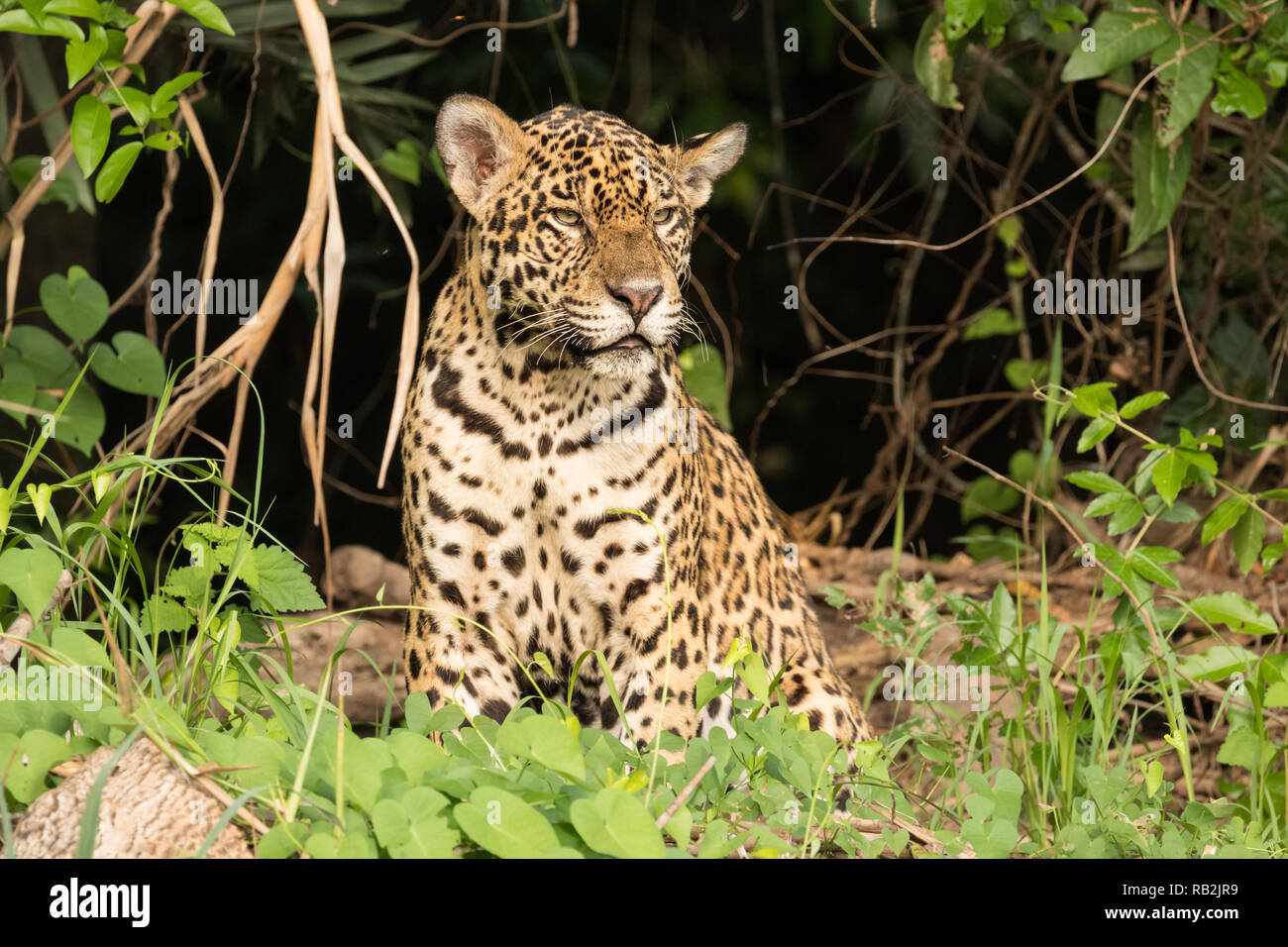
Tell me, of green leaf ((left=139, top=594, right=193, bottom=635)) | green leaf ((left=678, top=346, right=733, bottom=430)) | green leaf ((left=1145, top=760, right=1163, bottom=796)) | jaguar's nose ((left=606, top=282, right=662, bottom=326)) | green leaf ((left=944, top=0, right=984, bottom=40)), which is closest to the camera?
green leaf ((left=1145, top=760, right=1163, bottom=796))

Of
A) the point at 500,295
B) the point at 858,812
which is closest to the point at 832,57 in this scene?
the point at 500,295

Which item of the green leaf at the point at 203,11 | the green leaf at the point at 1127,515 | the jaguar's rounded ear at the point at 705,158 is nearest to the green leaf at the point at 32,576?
the green leaf at the point at 203,11

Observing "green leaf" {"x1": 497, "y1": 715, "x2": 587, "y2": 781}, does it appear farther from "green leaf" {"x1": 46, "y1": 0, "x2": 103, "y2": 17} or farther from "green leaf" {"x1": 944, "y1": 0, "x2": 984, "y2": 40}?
"green leaf" {"x1": 944, "y1": 0, "x2": 984, "y2": 40}

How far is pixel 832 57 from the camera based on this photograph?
6.66 m

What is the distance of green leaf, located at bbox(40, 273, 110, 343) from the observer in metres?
4.46

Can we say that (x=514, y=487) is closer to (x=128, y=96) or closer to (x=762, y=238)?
(x=128, y=96)

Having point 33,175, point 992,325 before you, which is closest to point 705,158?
point 33,175

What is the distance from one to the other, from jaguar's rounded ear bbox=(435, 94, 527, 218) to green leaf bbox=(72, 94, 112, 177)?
0.87m

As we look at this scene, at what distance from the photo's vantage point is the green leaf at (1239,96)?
456 centimetres

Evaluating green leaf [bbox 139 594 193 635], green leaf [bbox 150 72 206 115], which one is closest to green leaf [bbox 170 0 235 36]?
green leaf [bbox 150 72 206 115]

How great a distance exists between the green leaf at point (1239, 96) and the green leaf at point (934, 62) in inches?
33.0

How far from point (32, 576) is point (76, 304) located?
71.2 inches

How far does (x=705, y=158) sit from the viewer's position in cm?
427
